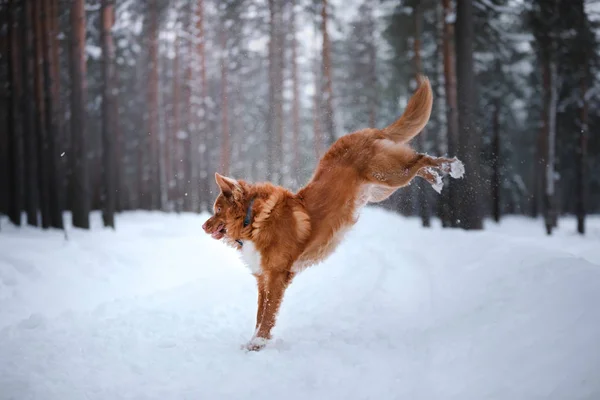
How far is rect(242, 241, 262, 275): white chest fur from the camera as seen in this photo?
13.5 feet

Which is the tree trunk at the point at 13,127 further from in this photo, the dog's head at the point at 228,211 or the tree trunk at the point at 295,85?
the dog's head at the point at 228,211

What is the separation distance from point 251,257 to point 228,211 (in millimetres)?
546

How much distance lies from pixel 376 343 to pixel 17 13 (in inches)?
680

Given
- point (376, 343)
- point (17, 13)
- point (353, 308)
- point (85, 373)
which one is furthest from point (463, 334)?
point (17, 13)

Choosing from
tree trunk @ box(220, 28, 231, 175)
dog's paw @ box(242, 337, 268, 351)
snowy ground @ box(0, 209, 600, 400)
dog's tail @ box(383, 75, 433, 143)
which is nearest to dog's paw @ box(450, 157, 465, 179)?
dog's tail @ box(383, 75, 433, 143)

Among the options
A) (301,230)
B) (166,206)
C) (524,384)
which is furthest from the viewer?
(166,206)

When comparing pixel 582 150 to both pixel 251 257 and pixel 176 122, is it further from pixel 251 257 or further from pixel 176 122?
pixel 176 122

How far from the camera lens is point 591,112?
16.9 meters

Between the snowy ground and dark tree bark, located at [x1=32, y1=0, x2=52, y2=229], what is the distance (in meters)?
6.79

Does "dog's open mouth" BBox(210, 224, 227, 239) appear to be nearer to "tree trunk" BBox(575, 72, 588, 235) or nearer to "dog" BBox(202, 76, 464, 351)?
"dog" BBox(202, 76, 464, 351)

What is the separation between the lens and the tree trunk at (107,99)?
1230cm

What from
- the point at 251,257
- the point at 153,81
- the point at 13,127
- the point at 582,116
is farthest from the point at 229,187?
the point at 153,81

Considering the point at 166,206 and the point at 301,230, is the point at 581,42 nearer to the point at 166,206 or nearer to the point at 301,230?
the point at 301,230

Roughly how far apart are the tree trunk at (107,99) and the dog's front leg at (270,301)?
10554mm
